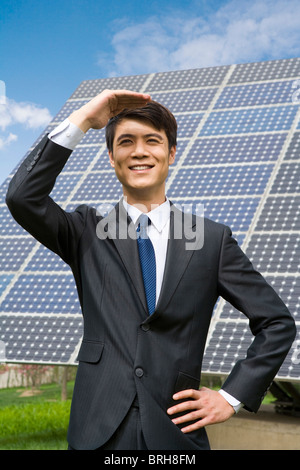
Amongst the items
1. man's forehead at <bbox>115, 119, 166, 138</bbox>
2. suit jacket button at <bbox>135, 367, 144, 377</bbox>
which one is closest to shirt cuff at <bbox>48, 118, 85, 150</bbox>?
man's forehead at <bbox>115, 119, 166, 138</bbox>

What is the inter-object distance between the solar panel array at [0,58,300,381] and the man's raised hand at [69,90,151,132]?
5.17 meters

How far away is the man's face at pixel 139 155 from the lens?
2682mm

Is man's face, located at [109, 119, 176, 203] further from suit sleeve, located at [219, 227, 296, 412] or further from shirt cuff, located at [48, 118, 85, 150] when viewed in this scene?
suit sleeve, located at [219, 227, 296, 412]

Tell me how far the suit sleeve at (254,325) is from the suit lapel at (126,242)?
1.25ft

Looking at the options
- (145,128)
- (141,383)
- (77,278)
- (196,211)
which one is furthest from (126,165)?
(196,211)

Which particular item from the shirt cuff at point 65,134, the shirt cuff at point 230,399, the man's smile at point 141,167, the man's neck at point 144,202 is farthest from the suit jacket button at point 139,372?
the shirt cuff at point 65,134

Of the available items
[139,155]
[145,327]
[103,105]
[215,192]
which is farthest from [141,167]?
[215,192]

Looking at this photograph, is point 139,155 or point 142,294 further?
point 139,155

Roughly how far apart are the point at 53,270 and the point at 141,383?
25.2ft

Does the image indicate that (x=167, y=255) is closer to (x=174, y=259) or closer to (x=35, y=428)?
(x=174, y=259)

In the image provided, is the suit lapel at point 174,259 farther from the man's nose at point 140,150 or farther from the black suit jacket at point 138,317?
the man's nose at point 140,150

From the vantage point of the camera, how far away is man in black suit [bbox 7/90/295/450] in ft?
8.07

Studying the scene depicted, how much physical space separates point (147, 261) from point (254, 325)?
546 mm

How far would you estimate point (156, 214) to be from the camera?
9.12ft
